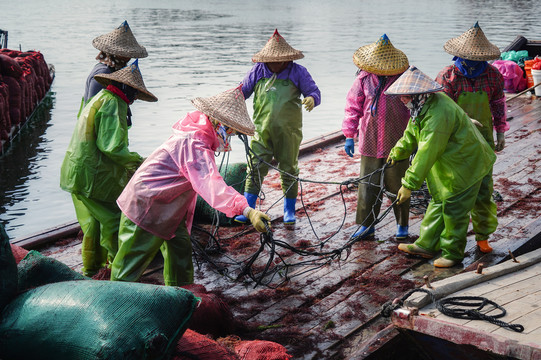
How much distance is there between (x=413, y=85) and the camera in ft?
16.1

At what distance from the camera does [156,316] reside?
2.90 meters

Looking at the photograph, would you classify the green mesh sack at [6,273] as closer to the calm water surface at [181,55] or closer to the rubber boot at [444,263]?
the rubber boot at [444,263]

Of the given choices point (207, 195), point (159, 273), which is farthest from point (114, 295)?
point (159, 273)

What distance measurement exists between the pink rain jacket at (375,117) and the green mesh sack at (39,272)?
3.18 m

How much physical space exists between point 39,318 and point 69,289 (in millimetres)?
181

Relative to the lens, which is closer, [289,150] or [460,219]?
[460,219]

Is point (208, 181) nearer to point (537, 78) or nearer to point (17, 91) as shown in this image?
point (537, 78)

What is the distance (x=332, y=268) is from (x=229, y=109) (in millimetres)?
1790

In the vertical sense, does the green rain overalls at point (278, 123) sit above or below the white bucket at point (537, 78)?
above

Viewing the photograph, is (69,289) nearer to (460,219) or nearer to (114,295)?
(114,295)

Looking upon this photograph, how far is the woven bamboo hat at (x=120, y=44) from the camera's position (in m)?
5.52

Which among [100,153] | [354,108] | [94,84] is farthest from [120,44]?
[354,108]

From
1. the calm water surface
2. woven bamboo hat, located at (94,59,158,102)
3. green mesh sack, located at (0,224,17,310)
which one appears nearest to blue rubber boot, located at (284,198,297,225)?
woven bamboo hat, located at (94,59,158,102)

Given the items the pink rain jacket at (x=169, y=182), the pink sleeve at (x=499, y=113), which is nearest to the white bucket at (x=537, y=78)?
the pink sleeve at (x=499, y=113)
